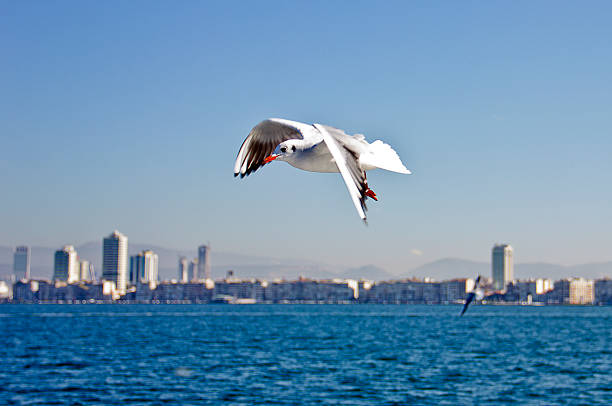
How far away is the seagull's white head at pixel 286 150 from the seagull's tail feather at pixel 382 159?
0.32 metres

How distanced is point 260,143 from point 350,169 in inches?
48.6

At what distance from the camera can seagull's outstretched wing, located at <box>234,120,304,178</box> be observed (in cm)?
356

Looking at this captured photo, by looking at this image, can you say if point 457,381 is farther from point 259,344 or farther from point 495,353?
point 259,344

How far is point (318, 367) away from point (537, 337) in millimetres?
75506

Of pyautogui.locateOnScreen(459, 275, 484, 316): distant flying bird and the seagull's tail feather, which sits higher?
the seagull's tail feather

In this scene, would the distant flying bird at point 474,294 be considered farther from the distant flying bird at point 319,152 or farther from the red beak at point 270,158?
the red beak at point 270,158

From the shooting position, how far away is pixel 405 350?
115m

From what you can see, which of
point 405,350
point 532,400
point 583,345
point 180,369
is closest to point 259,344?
point 405,350

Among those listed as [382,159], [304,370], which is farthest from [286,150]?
[304,370]

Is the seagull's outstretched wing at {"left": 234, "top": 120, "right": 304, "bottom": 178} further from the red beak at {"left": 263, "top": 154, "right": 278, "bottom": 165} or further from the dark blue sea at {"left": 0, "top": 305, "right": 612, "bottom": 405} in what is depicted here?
the dark blue sea at {"left": 0, "top": 305, "right": 612, "bottom": 405}

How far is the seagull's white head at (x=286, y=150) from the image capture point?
10.5 ft

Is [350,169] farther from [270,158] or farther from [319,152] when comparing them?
[270,158]

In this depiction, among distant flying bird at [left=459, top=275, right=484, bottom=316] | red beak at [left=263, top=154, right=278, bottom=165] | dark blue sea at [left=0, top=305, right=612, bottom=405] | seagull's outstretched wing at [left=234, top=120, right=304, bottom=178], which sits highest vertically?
seagull's outstretched wing at [left=234, top=120, right=304, bottom=178]

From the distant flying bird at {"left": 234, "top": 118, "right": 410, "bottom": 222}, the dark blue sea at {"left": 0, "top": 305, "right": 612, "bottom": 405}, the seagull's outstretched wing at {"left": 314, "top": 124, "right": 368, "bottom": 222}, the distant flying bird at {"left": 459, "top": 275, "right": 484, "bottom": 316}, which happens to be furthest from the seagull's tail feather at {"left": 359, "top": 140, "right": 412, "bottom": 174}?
the dark blue sea at {"left": 0, "top": 305, "right": 612, "bottom": 405}
